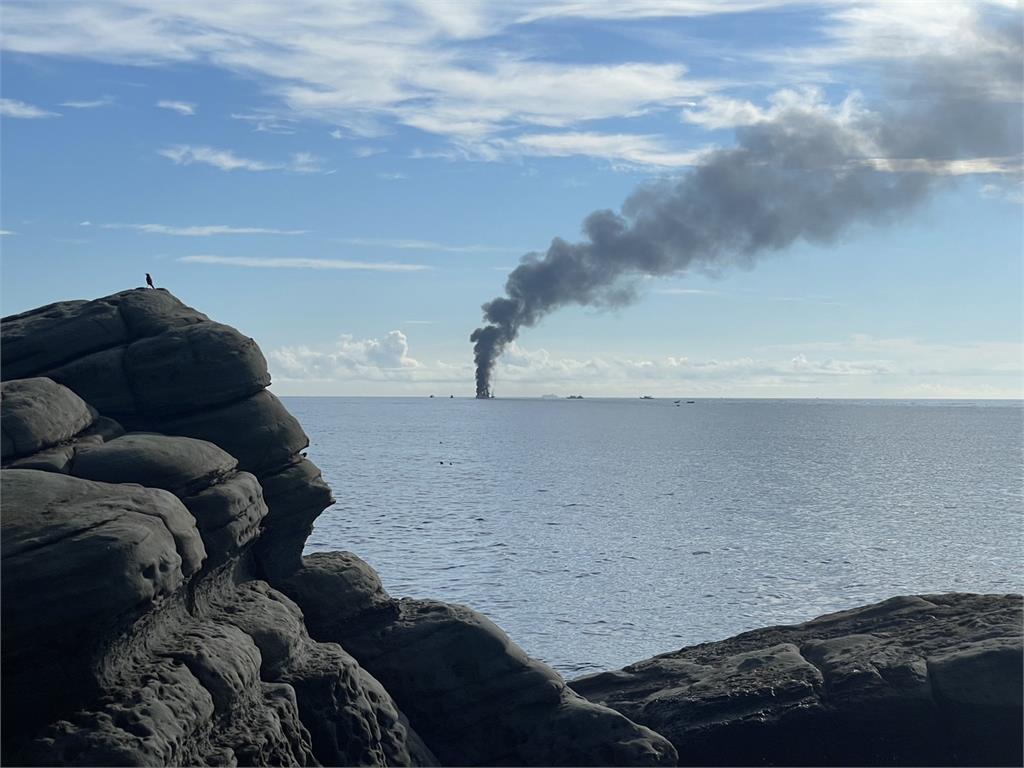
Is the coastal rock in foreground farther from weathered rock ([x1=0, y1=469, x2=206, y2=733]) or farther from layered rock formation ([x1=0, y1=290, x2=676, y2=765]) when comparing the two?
weathered rock ([x1=0, y1=469, x2=206, y2=733])

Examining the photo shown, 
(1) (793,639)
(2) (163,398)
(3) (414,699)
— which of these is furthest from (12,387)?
(1) (793,639)

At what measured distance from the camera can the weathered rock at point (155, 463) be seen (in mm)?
20562

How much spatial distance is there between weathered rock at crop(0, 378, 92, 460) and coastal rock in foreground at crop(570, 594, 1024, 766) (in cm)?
1444

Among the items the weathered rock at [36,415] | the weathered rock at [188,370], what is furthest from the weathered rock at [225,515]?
the weathered rock at [36,415]

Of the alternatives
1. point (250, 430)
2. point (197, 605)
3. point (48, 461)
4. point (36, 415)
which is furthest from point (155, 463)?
point (250, 430)

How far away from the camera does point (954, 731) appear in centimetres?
2400

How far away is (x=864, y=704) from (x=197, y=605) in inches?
572

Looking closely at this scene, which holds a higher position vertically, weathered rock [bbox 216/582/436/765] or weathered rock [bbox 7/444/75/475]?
weathered rock [bbox 7/444/75/475]

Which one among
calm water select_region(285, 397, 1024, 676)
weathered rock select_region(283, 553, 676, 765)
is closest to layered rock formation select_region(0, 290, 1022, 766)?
weathered rock select_region(283, 553, 676, 765)

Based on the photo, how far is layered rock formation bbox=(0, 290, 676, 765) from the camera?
16.7 m

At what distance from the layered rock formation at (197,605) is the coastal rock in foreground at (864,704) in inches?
72.8

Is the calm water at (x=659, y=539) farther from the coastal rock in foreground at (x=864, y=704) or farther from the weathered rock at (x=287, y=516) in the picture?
the weathered rock at (x=287, y=516)

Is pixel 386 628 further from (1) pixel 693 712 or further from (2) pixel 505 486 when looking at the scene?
(2) pixel 505 486

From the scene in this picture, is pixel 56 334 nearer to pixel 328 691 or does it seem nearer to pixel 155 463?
pixel 155 463
